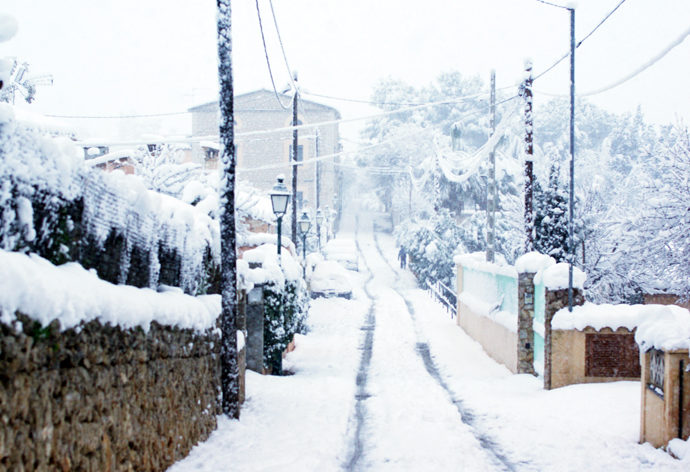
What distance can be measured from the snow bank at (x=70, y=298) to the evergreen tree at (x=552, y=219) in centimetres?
1670

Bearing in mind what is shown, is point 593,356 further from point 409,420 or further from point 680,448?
point 680,448

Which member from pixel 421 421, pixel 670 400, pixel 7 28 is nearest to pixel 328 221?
pixel 421 421

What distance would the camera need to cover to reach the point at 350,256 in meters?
43.0

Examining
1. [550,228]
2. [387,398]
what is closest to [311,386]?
[387,398]

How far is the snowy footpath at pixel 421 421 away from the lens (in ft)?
24.8

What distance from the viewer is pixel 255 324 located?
43.6ft

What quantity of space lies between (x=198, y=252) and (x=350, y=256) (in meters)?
34.1

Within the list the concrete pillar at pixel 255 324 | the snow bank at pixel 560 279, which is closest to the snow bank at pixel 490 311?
the snow bank at pixel 560 279

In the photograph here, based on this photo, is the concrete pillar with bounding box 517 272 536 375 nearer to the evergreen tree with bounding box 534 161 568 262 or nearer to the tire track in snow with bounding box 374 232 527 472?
the tire track in snow with bounding box 374 232 527 472

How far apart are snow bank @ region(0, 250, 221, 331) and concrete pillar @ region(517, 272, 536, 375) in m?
8.38

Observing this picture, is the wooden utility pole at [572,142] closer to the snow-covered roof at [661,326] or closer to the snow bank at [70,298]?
the snow-covered roof at [661,326]

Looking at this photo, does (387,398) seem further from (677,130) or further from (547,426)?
(677,130)

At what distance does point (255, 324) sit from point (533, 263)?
18.4 ft

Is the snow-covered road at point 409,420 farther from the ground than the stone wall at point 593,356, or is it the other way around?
the stone wall at point 593,356
